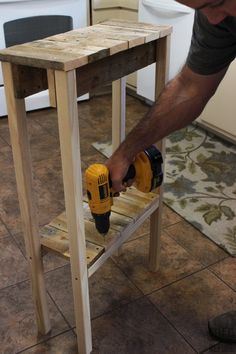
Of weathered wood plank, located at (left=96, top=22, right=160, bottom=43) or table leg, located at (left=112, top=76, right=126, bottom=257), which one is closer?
weathered wood plank, located at (left=96, top=22, right=160, bottom=43)

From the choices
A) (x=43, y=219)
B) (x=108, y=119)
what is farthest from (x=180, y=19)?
(x=43, y=219)

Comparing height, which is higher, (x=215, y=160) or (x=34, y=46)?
(x=34, y=46)

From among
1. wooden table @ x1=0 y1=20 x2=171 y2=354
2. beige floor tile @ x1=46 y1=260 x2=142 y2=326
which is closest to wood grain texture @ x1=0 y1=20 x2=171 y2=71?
wooden table @ x1=0 y1=20 x2=171 y2=354

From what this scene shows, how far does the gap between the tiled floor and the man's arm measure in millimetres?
471

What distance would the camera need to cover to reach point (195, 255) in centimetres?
151

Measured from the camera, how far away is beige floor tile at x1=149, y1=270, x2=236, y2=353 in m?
1.22

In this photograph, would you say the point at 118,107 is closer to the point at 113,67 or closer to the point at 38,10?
the point at 113,67

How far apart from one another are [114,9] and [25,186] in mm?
2156

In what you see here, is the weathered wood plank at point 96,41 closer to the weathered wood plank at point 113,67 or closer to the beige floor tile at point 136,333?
the weathered wood plank at point 113,67

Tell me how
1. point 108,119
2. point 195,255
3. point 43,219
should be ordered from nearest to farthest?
point 195,255 → point 43,219 → point 108,119

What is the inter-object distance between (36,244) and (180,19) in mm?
1677

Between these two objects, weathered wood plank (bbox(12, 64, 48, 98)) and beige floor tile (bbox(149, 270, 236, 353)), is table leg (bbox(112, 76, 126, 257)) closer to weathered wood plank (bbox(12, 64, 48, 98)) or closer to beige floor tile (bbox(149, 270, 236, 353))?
weathered wood plank (bbox(12, 64, 48, 98))

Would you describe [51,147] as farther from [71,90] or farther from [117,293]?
[71,90]

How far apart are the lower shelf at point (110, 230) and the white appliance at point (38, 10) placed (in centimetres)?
153
